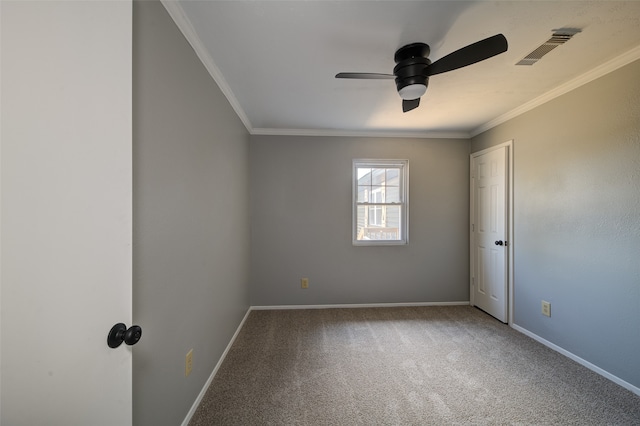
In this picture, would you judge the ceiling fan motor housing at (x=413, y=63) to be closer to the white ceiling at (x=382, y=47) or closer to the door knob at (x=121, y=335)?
the white ceiling at (x=382, y=47)

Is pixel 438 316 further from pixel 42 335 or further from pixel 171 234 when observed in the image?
pixel 42 335

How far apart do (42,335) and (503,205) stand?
3573mm

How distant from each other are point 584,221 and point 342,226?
2294 mm

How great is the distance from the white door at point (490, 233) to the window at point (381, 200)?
0.92 meters

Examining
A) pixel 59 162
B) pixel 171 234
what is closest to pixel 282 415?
pixel 171 234

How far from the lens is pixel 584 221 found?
1.99m

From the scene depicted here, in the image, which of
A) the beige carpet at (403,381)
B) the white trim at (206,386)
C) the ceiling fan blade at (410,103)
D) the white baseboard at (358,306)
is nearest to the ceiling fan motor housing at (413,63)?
the ceiling fan blade at (410,103)

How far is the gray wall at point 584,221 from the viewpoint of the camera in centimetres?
172

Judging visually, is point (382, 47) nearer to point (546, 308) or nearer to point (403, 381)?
point (403, 381)

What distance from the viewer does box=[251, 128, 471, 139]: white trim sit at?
3.19m

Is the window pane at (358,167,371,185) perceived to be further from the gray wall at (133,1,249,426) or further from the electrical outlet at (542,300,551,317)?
the electrical outlet at (542,300,551,317)

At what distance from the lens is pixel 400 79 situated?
162cm

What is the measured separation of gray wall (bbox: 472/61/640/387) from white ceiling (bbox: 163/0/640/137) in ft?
0.89

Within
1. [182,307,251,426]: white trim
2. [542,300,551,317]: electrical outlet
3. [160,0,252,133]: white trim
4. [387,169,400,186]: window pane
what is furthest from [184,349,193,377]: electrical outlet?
[542,300,551,317]: electrical outlet
